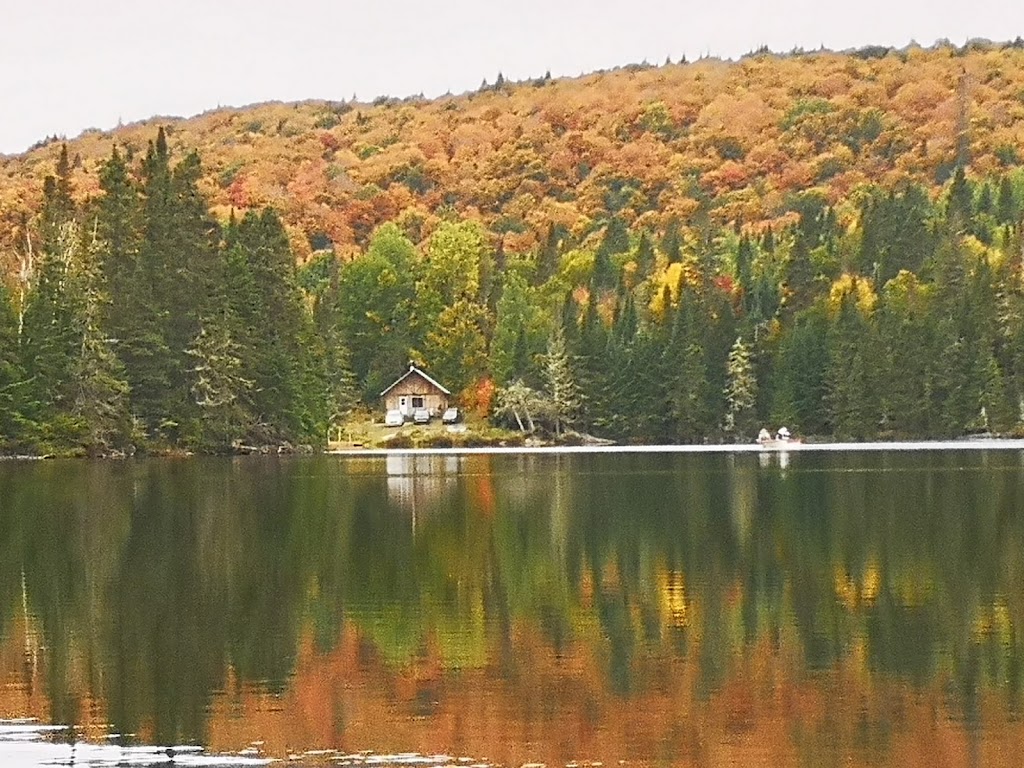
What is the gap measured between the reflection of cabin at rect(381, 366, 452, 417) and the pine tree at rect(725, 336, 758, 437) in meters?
22.1

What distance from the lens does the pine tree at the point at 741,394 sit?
12950 centimetres

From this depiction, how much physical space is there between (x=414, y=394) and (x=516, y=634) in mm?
118200

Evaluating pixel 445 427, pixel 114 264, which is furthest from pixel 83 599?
pixel 445 427

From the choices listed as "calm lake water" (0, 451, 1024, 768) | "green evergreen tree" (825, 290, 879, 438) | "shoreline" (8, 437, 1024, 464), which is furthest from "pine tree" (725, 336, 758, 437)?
"calm lake water" (0, 451, 1024, 768)

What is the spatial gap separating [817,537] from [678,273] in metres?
125

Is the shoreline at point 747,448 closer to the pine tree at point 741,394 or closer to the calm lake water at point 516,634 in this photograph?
the pine tree at point 741,394

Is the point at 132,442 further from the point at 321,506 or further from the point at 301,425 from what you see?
the point at 321,506

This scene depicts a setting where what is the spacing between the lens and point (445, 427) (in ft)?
452

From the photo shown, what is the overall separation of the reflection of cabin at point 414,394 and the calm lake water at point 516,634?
9261 cm

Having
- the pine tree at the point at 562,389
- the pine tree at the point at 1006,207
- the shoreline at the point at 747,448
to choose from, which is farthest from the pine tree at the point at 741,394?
the pine tree at the point at 1006,207

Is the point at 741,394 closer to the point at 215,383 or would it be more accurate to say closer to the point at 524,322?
the point at 524,322

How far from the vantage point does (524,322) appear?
143750mm

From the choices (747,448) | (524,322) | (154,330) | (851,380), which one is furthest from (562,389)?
(154,330)

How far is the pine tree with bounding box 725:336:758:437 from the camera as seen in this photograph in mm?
129500
